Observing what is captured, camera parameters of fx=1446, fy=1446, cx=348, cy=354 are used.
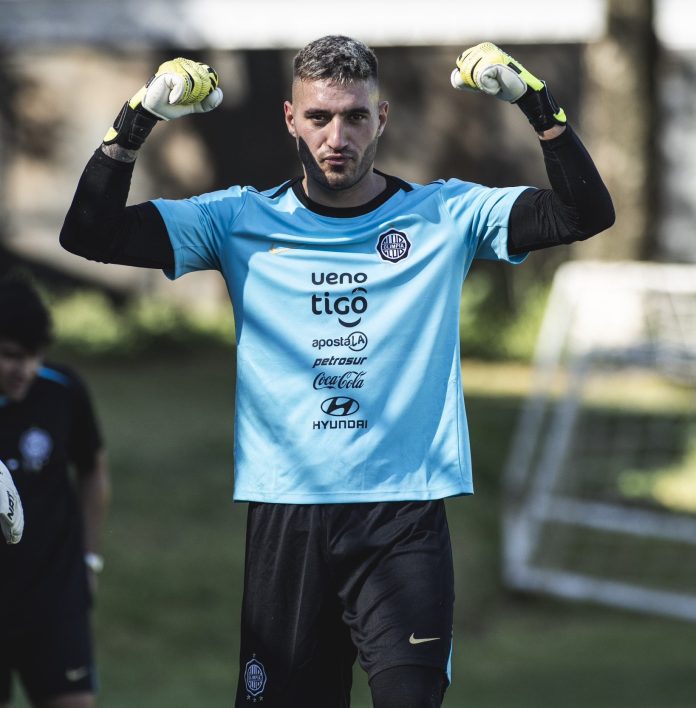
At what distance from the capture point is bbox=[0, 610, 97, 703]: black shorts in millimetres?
5344

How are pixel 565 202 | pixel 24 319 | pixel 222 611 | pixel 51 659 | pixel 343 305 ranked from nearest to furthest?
pixel 565 202 → pixel 343 305 → pixel 24 319 → pixel 51 659 → pixel 222 611

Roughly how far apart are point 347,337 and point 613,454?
8.96 m

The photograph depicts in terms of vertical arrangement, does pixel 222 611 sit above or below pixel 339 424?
below

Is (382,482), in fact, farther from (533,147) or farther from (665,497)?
(533,147)

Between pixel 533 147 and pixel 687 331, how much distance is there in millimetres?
4854

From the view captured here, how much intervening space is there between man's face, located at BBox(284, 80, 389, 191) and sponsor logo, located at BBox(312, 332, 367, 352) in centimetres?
42

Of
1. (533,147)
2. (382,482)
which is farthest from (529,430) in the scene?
(382,482)

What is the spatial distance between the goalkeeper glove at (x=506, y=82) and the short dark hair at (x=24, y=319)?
6.40ft

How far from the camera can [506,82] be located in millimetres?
3879

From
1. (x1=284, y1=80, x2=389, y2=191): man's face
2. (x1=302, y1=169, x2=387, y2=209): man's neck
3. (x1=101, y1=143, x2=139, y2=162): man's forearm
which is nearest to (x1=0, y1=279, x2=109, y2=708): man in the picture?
(x1=101, y1=143, x2=139, y2=162): man's forearm

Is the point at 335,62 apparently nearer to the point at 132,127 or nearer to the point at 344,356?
the point at 132,127

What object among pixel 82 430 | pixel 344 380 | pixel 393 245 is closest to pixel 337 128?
pixel 393 245

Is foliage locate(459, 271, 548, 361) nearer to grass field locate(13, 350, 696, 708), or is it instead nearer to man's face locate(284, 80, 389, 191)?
grass field locate(13, 350, 696, 708)

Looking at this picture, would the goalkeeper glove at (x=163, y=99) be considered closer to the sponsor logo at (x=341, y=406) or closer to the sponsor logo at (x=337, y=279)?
the sponsor logo at (x=337, y=279)
